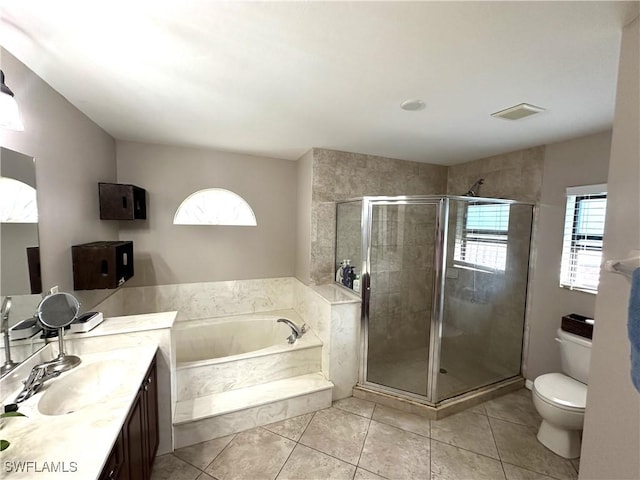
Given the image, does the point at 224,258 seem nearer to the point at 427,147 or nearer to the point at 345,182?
the point at 345,182

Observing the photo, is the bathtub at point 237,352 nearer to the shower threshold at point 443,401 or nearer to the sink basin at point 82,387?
the shower threshold at point 443,401

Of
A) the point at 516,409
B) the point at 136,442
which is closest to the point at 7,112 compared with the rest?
the point at 136,442

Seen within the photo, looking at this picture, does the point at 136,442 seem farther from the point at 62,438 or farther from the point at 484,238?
the point at 484,238

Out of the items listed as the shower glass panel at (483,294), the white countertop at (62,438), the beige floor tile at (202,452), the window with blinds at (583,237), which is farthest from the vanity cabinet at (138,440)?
the window with blinds at (583,237)

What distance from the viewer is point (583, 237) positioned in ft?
7.32

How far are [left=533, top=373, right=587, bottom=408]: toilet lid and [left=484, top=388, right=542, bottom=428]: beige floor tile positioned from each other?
0.45m

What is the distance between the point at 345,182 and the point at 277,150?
0.84 metres

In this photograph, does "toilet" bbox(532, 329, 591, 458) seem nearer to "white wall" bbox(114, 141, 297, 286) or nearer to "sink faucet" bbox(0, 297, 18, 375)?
"white wall" bbox(114, 141, 297, 286)

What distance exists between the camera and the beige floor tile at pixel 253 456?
171cm

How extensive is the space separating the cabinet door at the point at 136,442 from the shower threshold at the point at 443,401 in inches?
67.8

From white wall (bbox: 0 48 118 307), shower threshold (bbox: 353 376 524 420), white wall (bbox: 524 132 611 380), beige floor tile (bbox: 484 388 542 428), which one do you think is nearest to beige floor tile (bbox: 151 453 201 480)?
white wall (bbox: 0 48 118 307)

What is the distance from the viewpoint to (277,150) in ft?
9.36

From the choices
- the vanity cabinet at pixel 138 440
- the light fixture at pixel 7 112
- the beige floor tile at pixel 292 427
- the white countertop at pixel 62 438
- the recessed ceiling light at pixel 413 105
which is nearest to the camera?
the white countertop at pixel 62 438

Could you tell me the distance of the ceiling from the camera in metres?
0.98
